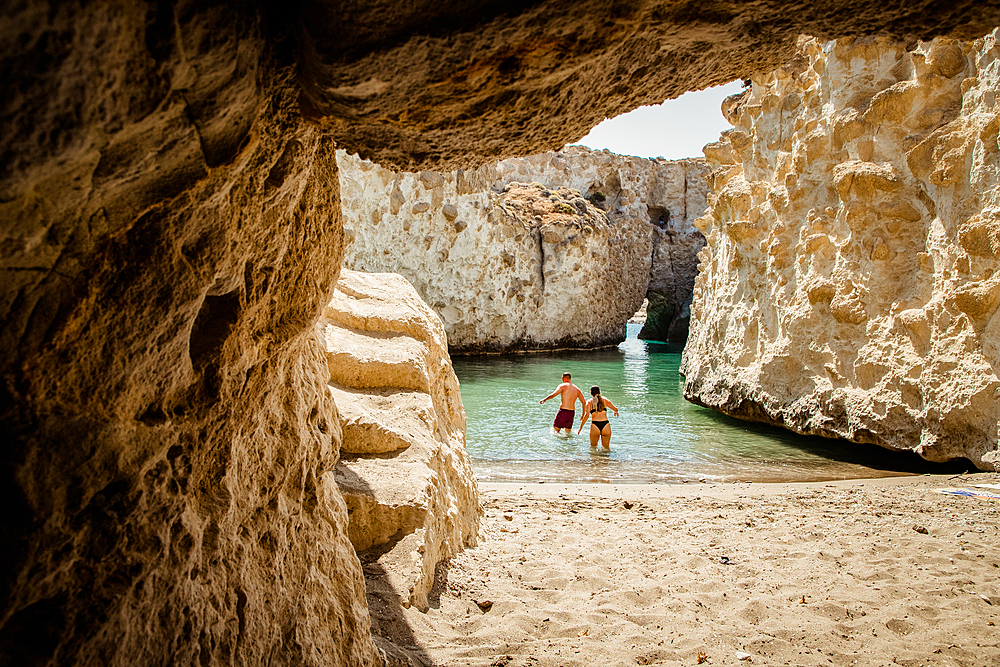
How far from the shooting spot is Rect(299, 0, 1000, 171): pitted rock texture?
1.19 m

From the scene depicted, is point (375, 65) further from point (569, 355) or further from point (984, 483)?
point (569, 355)

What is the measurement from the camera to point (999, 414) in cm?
586

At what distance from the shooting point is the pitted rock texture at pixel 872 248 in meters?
6.11

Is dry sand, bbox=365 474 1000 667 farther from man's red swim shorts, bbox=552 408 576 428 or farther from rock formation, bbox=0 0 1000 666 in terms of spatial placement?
man's red swim shorts, bbox=552 408 576 428

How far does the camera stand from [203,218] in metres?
1.27

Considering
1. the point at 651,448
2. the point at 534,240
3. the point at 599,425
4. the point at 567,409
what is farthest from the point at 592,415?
the point at 534,240

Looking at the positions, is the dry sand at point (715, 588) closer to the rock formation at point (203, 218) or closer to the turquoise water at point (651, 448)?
the rock formation at point (203, 218)

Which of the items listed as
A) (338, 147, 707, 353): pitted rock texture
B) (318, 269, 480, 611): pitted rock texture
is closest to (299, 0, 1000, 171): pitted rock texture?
(318, 269, 480, 611): pitted rock texture

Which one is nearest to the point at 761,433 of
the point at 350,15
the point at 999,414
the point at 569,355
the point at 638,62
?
the point at 999,414

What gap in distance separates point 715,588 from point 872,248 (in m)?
6.12

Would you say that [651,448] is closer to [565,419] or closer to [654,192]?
[565,419]

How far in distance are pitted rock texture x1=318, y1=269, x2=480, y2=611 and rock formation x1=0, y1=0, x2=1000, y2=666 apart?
999 mm

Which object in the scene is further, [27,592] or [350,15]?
[350,15]

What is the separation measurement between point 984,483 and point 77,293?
721 cm
